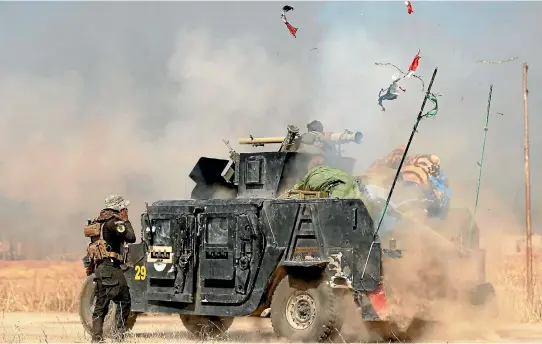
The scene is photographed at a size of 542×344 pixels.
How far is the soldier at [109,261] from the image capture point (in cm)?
1552

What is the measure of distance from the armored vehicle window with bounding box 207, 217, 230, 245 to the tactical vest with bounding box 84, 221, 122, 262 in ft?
5.91

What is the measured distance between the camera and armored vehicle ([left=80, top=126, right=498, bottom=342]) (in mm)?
15672

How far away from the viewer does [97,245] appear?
15.5m

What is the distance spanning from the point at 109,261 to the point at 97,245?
27cm

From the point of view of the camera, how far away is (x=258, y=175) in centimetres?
1773

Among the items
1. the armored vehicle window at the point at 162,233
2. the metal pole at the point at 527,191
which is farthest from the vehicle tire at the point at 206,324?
the metal pole at the point at 527,191

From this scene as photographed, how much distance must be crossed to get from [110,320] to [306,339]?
3326 millimetres

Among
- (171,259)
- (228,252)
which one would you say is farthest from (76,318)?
(228,252)

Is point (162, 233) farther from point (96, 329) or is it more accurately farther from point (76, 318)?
point (76, 318)

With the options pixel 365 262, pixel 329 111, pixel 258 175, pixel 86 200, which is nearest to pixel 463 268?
pixel 365 262

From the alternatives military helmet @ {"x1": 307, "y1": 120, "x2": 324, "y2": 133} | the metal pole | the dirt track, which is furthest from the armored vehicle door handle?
the metal pole

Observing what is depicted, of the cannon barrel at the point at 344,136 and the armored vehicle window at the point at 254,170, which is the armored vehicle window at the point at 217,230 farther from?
the cannon barrel at the point at 344,136

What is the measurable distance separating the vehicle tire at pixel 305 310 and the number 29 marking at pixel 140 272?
97.2 inches

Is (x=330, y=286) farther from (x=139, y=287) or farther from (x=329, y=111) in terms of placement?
(x=329, y=111)
